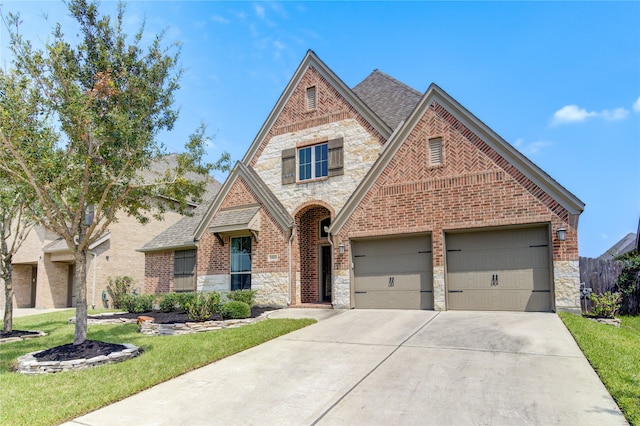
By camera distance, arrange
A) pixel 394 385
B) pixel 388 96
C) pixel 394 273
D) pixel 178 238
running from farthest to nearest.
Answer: pixel 178 238, pixel 388 96, pixel 394 273, pixel 394 385

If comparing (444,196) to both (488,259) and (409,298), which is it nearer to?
(488,259)

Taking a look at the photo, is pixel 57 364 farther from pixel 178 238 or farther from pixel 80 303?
pixel 178 238

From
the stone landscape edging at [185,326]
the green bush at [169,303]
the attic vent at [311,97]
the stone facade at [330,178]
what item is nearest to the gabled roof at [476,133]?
the stone facade at [330,178]

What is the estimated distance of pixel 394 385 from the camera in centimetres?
592

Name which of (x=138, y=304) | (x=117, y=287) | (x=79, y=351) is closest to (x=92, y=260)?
(x=117, y=287)

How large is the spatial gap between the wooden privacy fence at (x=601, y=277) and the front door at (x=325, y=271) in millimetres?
8464

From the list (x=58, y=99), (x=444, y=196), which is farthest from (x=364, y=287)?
(x=58, y=99)

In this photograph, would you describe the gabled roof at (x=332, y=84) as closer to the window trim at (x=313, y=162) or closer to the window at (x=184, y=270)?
the window trim at (x=313, y=162)

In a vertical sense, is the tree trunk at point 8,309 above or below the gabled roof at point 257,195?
below

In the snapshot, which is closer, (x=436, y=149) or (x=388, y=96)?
(x=436, y=149)

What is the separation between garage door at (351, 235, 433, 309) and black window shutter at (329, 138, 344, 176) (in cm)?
301

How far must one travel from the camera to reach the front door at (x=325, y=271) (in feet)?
53.6

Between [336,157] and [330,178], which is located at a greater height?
[336,157]

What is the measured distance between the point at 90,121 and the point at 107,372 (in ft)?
15.4
